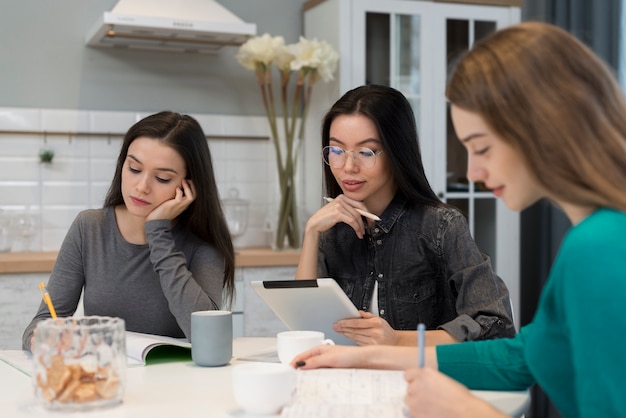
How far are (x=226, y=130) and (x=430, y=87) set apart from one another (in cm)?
97

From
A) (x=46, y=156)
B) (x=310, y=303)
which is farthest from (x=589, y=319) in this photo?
(x=46, y=156)

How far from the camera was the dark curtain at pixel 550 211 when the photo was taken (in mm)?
3799

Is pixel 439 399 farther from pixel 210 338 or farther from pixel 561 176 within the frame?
pixel 210 338

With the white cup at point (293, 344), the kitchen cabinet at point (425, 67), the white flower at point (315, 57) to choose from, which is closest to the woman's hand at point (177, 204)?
the white cup at point (293, 344)

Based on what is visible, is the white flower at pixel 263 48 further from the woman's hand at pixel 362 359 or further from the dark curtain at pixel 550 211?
the woman's hand at pixel 362 359

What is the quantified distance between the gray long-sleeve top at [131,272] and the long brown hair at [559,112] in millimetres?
1104

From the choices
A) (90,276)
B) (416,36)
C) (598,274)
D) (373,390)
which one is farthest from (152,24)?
(598,274)

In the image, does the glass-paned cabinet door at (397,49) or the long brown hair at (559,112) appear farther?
the glass-paned cabinet door at (397,49)

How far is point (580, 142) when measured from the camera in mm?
1121

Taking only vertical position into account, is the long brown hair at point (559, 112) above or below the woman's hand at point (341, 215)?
above

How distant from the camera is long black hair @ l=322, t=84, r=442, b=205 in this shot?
6.91 feet

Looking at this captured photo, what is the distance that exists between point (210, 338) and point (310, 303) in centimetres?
23

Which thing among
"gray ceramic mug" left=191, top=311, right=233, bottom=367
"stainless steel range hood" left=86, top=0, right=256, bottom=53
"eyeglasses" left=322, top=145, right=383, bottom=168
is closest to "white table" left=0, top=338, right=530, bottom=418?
"gray ceramic mug" left=191, top=311, right=233, bottom=367

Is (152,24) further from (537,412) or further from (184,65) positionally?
(537,412)
